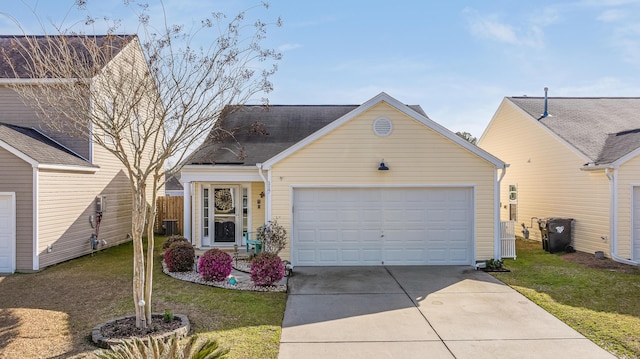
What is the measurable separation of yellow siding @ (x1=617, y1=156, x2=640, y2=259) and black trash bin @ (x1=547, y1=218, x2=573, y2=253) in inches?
64.5

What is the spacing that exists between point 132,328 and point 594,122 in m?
16.3

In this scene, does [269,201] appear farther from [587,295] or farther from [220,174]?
[587,295]

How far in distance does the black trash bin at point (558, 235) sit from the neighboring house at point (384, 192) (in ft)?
10.6

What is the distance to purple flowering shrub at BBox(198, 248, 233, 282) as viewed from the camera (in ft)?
30.2

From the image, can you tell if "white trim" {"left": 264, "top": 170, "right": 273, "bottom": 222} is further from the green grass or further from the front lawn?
the green grass

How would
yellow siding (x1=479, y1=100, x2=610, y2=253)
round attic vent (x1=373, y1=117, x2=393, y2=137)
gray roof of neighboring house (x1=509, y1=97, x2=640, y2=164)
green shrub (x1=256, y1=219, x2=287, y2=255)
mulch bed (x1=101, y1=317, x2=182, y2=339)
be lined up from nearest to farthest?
1. mulch bed (x1=101, y1=317, x2=182, y2=339)
2. green shrub (x1=256, y1=219, x2=287, y2=255)
3. round attic vent (x1=373, y1=117, x2=393, y2=137)
4. yellow siding (x1=479, y1=100, x2=610, y2=253)
5. gray roof of neighboring house (x1=509, y1=97, x2=640, y2=164)

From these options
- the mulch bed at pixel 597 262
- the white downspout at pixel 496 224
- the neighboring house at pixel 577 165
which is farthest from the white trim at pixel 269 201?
the neighboring house at pixel 577 165

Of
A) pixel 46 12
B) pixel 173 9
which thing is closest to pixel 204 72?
pixel 173 9

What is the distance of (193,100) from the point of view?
23.3ft

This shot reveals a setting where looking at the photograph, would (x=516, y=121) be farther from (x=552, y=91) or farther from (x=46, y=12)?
(x=46, y=12)

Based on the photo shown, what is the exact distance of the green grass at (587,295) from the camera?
6.18 metres

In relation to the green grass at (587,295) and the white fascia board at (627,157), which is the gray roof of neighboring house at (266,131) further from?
the green grass at (587,295)

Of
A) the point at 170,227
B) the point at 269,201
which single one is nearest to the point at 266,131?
the point at 269,201

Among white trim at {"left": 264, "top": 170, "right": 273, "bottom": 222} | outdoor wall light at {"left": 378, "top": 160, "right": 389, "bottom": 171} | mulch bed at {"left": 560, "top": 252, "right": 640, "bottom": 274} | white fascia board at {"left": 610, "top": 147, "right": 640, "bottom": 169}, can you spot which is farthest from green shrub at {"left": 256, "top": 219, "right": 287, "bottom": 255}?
white fascia board at {"left": 610, "top": 147, "right": 640, "bottom": 169}
